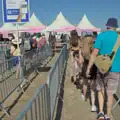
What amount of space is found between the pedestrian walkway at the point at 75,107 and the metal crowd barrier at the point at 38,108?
72.3 inches

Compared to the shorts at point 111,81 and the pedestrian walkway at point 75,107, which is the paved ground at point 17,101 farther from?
the shorts at point 111,81

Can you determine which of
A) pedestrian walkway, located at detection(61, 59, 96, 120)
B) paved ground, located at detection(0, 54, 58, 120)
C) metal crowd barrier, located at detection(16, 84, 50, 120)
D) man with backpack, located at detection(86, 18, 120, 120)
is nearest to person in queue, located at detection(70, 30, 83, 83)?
pedestrian walkway, located at detection(61, 59, 96, 120)

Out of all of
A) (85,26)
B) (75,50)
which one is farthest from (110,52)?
(85,26)

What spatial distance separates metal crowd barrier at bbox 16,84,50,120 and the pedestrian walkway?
1.84m

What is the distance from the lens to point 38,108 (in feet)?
15.7

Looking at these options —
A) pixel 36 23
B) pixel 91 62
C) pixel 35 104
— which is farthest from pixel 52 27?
pixel 35 104

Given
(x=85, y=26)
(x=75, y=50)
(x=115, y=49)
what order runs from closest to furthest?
(x=115, y=49)
(x=75, y=50)
(x=85, y=26)

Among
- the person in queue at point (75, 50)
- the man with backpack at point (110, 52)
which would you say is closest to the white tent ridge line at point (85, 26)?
the person in queue at point (75, 50)

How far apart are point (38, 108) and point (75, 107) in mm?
4052

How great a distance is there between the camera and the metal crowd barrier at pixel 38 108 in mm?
3829

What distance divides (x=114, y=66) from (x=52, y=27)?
30.1 metres

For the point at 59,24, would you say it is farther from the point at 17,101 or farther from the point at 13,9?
the point at 17,101

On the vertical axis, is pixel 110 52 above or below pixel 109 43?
below

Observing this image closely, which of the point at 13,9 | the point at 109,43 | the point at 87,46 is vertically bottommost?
the point at 87,46
